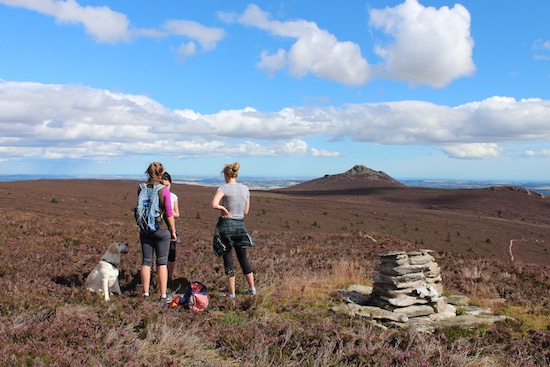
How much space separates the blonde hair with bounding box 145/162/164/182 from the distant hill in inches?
3178

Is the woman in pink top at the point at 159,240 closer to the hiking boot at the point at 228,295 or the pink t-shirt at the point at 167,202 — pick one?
the pink t-shirt at the point at 167,202

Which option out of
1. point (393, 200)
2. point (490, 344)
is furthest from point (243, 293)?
point (393, 200)

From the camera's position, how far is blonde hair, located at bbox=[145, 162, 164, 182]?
7.29 meters

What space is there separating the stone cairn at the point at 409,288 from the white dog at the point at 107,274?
188 inches

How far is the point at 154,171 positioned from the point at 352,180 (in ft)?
292

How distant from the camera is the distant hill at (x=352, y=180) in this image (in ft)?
294

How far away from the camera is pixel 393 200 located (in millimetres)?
63531

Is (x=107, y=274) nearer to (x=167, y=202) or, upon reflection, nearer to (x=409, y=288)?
(x=167, y=202)

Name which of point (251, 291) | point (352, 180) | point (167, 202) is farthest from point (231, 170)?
point (352, 180)

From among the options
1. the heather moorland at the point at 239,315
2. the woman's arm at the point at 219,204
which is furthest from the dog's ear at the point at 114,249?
the woman's arm at the point at 219,204

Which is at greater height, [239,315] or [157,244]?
[157,244]

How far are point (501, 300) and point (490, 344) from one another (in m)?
3.92

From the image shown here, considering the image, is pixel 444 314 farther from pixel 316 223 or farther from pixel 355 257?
pixel 316 223

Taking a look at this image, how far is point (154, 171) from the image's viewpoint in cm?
732
